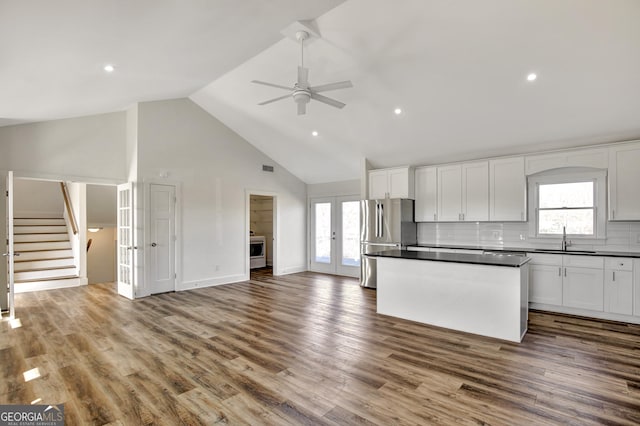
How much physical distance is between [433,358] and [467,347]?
543 millimetres

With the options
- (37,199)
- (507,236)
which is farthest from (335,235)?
(37,199)

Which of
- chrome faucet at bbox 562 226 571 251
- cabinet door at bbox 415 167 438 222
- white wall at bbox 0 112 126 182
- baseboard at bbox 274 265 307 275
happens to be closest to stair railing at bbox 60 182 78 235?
white wall at bbox 0 112 126 182

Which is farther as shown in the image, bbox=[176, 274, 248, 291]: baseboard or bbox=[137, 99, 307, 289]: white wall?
bbox=[176, 274, 248, 291]: baseboard

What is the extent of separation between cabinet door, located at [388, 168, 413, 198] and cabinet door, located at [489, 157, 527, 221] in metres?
1.46

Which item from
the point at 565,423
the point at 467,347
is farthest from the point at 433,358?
the point at 565,423

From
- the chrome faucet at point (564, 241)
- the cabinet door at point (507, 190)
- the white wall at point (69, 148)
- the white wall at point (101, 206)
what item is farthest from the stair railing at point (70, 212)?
the chrome faucet at point (564, 241)

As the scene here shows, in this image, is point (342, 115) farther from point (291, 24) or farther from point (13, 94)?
point (13, 94)

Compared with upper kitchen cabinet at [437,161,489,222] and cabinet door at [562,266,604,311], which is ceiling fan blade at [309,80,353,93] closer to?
upper kitchen cabinet at [437,161,489,222]

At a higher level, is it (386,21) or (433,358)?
(386,21)

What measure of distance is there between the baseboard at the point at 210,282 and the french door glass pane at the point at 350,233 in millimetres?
2484

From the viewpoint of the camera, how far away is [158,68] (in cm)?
409

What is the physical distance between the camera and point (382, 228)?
6398 millimetres

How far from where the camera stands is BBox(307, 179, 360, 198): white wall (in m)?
7.70

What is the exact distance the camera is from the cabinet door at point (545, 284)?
15.3ft
